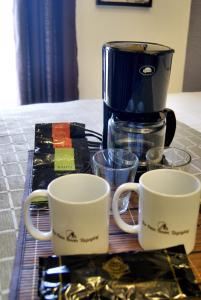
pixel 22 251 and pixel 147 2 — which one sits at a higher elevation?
pixel 147 2

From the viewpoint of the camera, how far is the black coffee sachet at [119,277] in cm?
39

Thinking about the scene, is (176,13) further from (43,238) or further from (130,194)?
(43,238)

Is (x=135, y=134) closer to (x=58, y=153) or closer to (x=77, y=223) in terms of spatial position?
(x=58, y=153)

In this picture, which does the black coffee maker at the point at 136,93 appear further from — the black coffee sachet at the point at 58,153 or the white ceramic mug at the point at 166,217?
the white ceramic mug at the point at 166,217

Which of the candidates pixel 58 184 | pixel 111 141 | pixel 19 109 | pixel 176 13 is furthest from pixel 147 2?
pixel 58 184

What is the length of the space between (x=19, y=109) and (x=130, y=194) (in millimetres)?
885

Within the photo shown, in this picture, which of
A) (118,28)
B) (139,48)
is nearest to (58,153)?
(139,48)

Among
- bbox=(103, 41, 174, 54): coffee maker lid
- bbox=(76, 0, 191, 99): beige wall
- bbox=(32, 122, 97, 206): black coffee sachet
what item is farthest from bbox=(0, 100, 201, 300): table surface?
bbox=(76, 0, 191, 99): beige wall

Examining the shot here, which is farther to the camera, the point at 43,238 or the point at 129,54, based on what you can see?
the point at 129,54

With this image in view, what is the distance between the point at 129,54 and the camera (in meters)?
0.66

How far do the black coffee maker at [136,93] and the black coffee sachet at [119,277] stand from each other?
11.9 inches

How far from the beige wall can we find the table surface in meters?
1.08

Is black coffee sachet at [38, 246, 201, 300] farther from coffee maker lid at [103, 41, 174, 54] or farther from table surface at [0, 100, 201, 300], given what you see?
coffee maker lid at [103, 41, 174, 54]

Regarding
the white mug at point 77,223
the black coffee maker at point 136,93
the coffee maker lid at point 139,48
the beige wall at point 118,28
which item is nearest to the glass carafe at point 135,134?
the black coffee maker at point 136,93
